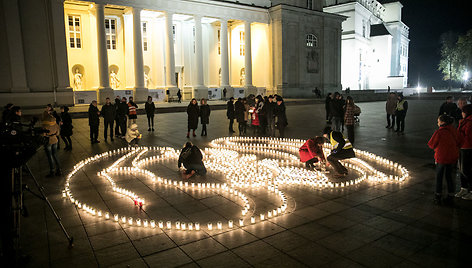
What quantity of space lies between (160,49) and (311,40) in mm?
20943

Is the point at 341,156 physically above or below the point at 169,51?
below

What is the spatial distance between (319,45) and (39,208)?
4608 centimetres

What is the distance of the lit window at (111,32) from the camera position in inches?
1491

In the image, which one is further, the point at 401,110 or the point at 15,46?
the point at 15,46

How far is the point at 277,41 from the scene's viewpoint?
1725 inches

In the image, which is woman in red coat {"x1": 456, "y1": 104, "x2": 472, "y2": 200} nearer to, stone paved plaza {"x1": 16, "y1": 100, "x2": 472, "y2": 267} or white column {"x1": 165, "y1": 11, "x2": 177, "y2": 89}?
stone paved plaza {"x1": 16, "y1": 100, "x2": 472, "y2": 267}

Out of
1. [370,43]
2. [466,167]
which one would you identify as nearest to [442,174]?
[466,167]

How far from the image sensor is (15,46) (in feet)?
93.7

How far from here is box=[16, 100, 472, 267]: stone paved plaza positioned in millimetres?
4624

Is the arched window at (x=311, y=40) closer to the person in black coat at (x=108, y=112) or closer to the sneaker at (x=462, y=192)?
the person in black coat at (x=108, y=112)

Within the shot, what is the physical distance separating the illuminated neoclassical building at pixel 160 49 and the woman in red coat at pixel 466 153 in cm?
3149

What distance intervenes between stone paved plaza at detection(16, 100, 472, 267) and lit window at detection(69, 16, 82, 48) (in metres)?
32.2

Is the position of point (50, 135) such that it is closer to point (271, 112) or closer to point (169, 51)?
point (271, 112)

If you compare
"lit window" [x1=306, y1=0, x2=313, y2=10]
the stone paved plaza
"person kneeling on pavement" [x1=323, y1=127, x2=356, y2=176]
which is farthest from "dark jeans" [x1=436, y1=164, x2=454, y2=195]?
"lit window" [x1=306, y1=0, x2=313, y2=10]
